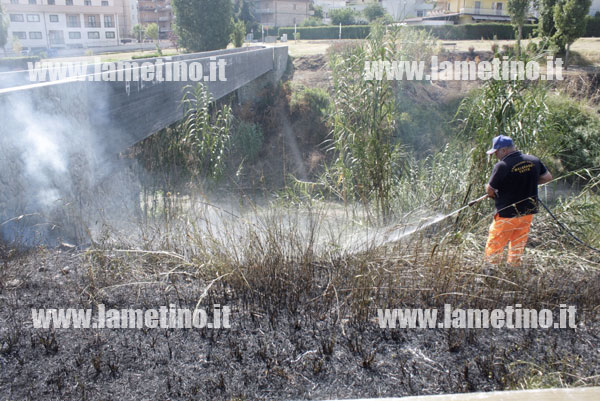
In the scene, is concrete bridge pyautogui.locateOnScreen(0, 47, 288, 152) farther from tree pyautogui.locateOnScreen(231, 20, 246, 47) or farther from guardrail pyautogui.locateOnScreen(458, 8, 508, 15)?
guardrail pyautogui.locateOnScreen(458, 8, 508, 15)

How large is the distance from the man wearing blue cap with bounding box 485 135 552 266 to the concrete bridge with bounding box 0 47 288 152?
4544mm

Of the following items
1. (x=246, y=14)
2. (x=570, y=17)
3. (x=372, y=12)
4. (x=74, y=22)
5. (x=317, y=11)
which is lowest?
(x=570, y=17)

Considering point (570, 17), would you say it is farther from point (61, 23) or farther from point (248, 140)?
point (61, 23)

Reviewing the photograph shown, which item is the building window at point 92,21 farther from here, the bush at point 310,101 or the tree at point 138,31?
the bush at point 310,101

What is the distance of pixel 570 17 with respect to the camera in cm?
2022

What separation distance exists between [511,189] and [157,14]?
63.5 m

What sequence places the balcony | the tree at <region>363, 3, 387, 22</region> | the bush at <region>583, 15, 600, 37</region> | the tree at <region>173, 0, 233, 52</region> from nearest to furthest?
1. the tree at <region>173, 0, 233, 52</region>
2. the bush at <region>583, 15, 600, 37</region>
3. the tree at <region>363, 3, 387, 22</region>
4. the balcony

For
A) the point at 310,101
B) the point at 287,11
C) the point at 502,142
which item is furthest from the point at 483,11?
the point at 502,142

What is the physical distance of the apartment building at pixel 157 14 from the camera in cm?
6103

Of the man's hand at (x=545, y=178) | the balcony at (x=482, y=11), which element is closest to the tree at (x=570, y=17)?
the man's hand at (x=545, y=178)

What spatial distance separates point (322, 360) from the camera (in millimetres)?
2609

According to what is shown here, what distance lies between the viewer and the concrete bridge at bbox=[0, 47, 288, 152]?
4.84 metres

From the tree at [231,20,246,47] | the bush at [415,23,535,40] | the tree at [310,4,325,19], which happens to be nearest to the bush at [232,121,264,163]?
the tree at [231,20,246,47]

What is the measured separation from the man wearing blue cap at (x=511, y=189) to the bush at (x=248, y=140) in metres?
10.0
